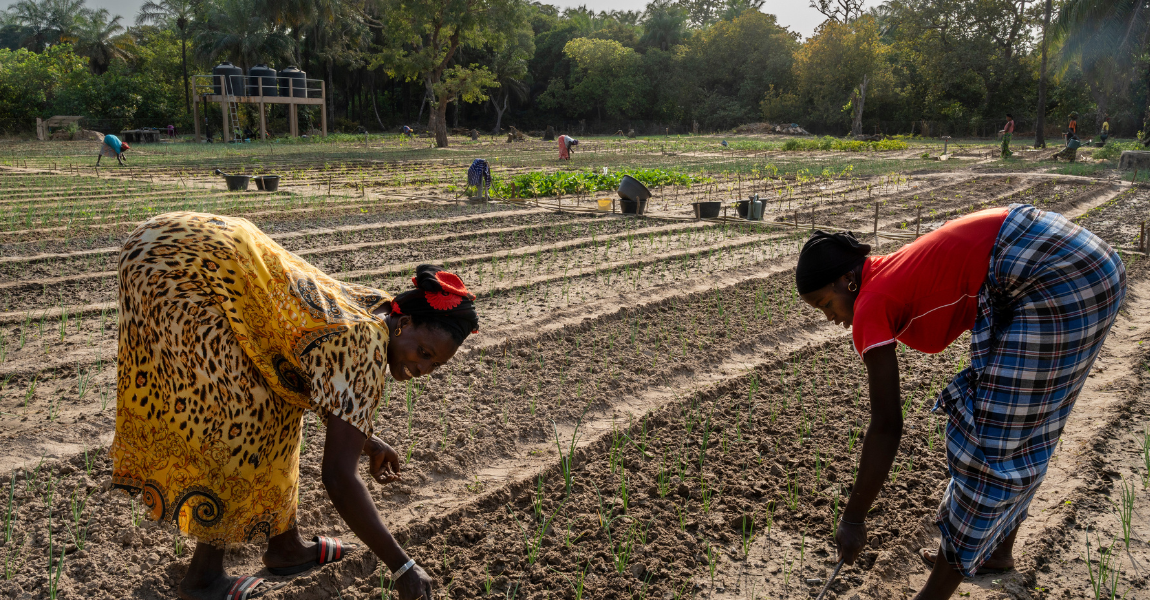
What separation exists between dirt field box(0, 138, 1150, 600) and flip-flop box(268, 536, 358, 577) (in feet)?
0.16

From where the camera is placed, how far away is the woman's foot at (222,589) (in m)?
2.18

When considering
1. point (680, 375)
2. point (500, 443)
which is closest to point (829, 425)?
point (680, 375)

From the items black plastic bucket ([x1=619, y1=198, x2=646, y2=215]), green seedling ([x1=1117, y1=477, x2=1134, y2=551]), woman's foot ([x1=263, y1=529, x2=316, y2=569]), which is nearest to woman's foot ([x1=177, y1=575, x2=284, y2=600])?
woman's foot ([x1=263, y1=529, x2=316, y2=569])

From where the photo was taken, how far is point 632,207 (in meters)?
10.2

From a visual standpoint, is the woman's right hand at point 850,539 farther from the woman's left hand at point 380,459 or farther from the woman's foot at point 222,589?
the woman's foot at point 222,589

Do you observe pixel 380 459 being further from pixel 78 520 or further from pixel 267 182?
pixel 267 182

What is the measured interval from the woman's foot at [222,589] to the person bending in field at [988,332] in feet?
5.82

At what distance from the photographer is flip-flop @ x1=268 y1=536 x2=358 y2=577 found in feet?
7.93

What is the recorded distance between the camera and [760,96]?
141 feet

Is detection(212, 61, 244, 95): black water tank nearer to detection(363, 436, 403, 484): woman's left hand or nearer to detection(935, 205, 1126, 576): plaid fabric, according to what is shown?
detection(363, 436, 403, 484): woman's left hand

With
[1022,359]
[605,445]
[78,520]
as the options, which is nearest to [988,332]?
[1022,359]

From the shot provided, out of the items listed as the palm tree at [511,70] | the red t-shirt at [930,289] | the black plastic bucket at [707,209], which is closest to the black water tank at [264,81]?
the palm tree at [511,70]

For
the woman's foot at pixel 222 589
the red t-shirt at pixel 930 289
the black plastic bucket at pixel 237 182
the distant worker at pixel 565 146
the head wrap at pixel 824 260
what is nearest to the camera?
the red t-shirt at pixel 930 289

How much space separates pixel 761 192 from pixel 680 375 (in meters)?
9.19
